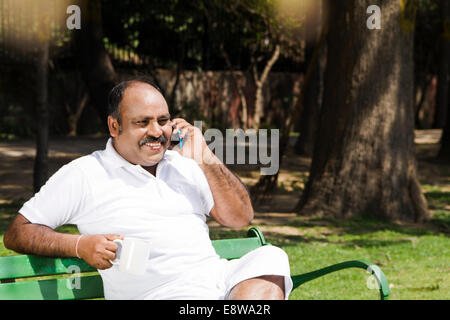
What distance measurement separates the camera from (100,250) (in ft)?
8.76

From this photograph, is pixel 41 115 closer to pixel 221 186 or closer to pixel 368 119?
pixel 368 119

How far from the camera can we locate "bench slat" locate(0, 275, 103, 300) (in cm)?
286

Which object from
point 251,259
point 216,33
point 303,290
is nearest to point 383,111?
point 303,290

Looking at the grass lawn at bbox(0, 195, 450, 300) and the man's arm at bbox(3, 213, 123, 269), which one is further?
the grass lawn at bbox(0, 195, 450, 300)

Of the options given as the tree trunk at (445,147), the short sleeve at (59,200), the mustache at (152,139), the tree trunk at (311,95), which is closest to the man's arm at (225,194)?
the mustache at (152,139)

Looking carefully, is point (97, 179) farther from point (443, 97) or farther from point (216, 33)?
point (443, 97)

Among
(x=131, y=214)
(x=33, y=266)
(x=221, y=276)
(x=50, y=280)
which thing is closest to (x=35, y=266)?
(x=33, y=266)

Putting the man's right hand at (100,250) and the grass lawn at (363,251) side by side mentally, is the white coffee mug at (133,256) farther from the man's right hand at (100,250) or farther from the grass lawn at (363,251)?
the grass lawn at (363,251)

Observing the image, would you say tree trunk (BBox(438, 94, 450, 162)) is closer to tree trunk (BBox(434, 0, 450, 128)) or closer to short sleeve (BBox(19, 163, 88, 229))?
tree trunk (BBox(434, 0, 450, 128))

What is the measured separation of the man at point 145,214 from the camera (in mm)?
2807

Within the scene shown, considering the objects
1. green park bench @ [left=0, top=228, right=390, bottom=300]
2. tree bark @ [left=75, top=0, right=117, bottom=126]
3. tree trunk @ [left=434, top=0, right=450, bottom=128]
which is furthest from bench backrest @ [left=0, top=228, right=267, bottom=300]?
tree trunk @ [left=434, top=0, right=450, bottom=128]

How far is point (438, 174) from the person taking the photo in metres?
12.9

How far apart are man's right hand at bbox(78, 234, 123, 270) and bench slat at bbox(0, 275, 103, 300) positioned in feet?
1.03

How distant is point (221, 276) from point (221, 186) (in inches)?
15.8
